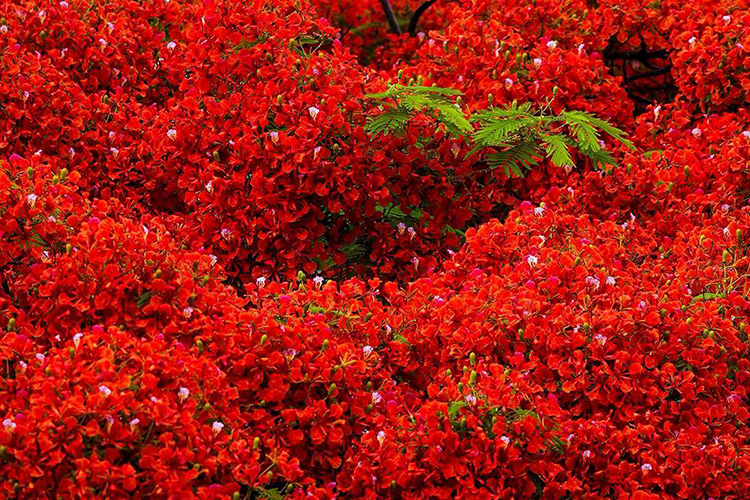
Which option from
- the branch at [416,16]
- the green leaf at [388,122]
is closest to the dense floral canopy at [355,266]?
the green leaf at [388,122]

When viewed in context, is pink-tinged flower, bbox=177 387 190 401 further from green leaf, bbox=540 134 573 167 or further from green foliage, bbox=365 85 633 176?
green leaf, bbox=540 134 573 167

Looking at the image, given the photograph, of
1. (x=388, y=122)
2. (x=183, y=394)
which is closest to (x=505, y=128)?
(x=388, y=122)

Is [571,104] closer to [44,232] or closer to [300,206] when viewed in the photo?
[300,206]

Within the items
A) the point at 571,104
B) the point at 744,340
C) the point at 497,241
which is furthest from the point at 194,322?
the point at 571,104

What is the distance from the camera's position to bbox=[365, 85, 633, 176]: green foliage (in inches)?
177

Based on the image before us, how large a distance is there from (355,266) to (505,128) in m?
0.88

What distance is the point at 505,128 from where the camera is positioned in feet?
14.9

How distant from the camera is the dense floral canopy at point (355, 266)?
3.30 m

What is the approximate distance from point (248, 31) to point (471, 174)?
1.14m

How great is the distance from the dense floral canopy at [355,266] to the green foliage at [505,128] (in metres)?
0.08

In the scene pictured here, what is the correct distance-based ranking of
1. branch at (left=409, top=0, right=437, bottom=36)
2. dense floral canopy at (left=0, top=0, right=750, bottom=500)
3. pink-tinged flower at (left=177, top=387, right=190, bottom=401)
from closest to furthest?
pink-tinged flower at (left=177, top=387, right=190, bottom=401) → dense floral canopy at (left=0, top=0, right=750, bottom=500) → branch at (left=409, top=0, right=437, bottom=36)

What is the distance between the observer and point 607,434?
352cm

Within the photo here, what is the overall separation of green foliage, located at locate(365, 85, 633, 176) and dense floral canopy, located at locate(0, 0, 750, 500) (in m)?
0.08

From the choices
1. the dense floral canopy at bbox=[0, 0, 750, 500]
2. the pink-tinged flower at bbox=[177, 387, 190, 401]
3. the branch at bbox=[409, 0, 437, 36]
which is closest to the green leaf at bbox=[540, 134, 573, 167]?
the dense floral canopy at bbox=[0, 0, 750, 500]
